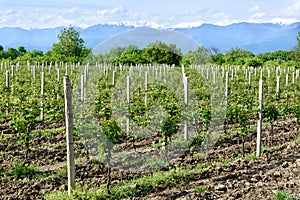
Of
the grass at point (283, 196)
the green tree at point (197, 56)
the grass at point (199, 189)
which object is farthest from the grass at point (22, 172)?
the green tree at point (197, 56)

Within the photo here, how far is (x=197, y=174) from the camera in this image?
7629 millimetres

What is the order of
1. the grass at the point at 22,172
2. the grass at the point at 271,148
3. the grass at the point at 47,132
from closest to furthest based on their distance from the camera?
the grass at the point at 22,172, the grass at the point at 271,148, the grass at the point at 47,132

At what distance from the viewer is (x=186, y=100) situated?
37.6 ft

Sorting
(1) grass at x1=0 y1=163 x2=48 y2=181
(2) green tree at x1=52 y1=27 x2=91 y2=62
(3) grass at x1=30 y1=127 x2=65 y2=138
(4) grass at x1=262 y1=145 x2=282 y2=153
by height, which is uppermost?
(2) green tree at x1=52 y1=27 x2=91 y2=62

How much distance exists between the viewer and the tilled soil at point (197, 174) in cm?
650

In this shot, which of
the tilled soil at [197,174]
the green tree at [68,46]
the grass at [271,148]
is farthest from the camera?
the green tree at [68,46]

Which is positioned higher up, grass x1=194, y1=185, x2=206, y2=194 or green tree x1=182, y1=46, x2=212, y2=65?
green tree x1=182, y1=46, x2=212, y2=65

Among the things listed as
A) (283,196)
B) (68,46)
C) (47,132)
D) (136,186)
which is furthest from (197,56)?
(68,46)

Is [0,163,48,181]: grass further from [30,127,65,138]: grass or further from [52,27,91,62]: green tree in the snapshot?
[52,27,91,62]: green tree

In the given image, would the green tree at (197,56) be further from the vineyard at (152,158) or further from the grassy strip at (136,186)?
the grassy strip at (136,186)

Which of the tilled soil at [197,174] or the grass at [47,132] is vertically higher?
the grass at [47,132]

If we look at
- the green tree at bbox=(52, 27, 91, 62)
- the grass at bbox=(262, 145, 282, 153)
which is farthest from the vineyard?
the green tree at bbox=(52, 27, 91, 62)

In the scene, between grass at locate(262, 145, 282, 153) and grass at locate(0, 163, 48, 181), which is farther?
grass at locate(262, 145, 282, 153)

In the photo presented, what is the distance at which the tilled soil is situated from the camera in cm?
650
